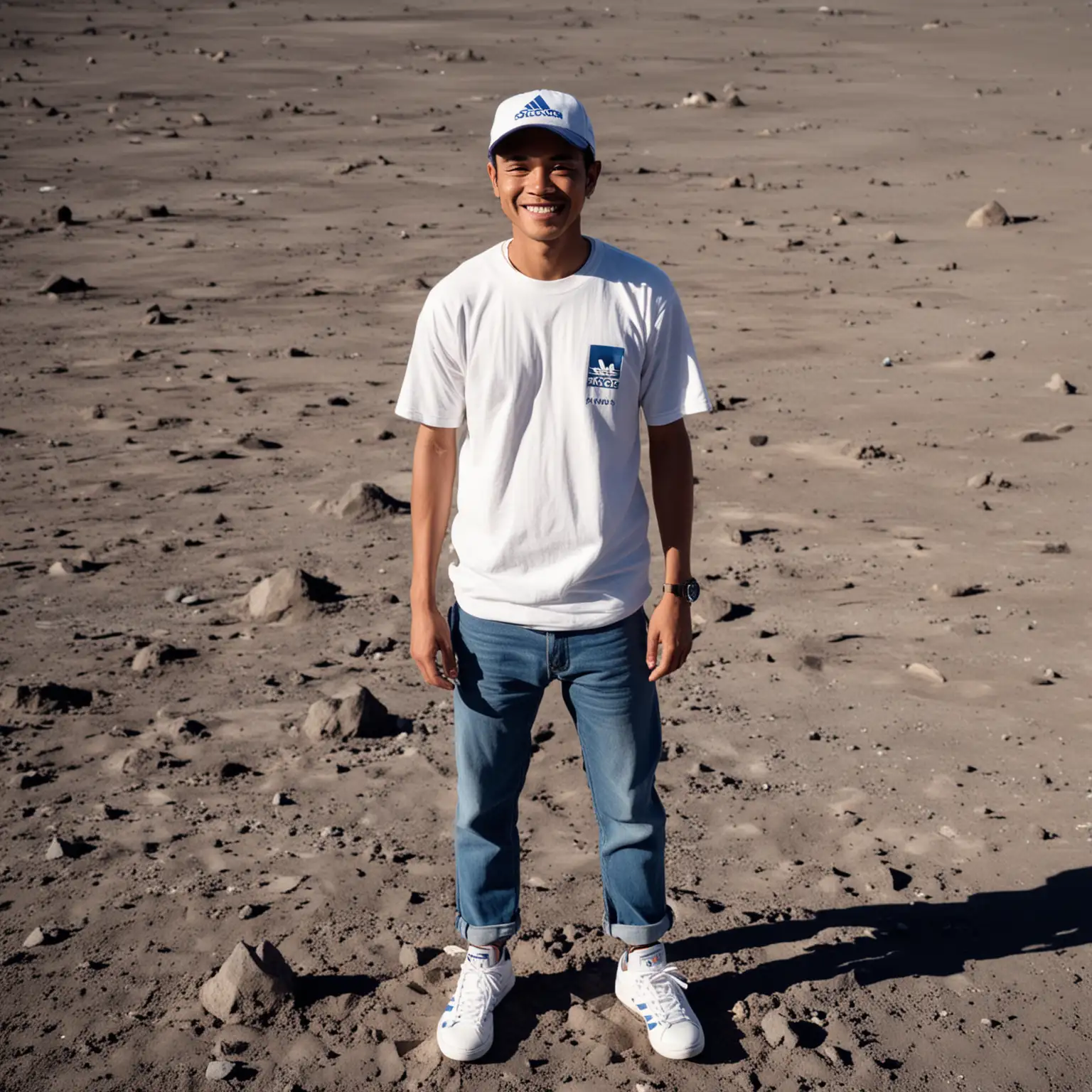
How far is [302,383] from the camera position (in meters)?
8.37

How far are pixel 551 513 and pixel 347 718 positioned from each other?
1919 mm

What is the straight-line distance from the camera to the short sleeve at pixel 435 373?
270 cm

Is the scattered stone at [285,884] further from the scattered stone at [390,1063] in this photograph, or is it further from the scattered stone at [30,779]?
the scattered stone at [30,779]

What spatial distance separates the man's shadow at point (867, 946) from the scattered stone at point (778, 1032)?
0.07m

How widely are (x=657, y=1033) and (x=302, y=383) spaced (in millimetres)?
5911

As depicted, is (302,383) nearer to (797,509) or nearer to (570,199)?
(797,509)

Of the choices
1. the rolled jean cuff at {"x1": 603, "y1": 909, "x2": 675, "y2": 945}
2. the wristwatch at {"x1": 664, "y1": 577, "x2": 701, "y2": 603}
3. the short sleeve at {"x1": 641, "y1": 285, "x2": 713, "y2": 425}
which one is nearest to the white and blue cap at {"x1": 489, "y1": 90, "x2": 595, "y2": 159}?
the short sleeve at {"x1": 641, "y1": 285, "x2": 713, "y2": 425}

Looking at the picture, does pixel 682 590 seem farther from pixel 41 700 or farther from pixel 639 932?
pixel 41 700

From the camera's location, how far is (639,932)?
3047mm

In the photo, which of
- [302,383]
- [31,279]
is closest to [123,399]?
[302,383]

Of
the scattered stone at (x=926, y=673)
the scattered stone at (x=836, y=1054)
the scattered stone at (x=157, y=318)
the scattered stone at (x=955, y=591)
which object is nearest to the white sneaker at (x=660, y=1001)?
the scattered stone at (x=836, y=1054)

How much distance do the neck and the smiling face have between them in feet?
0.03

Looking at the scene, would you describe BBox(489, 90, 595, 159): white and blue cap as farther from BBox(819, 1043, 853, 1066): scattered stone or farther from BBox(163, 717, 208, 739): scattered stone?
BBox(163, 717, 208, 739): scattered stone

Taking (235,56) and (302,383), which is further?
(235,56)
